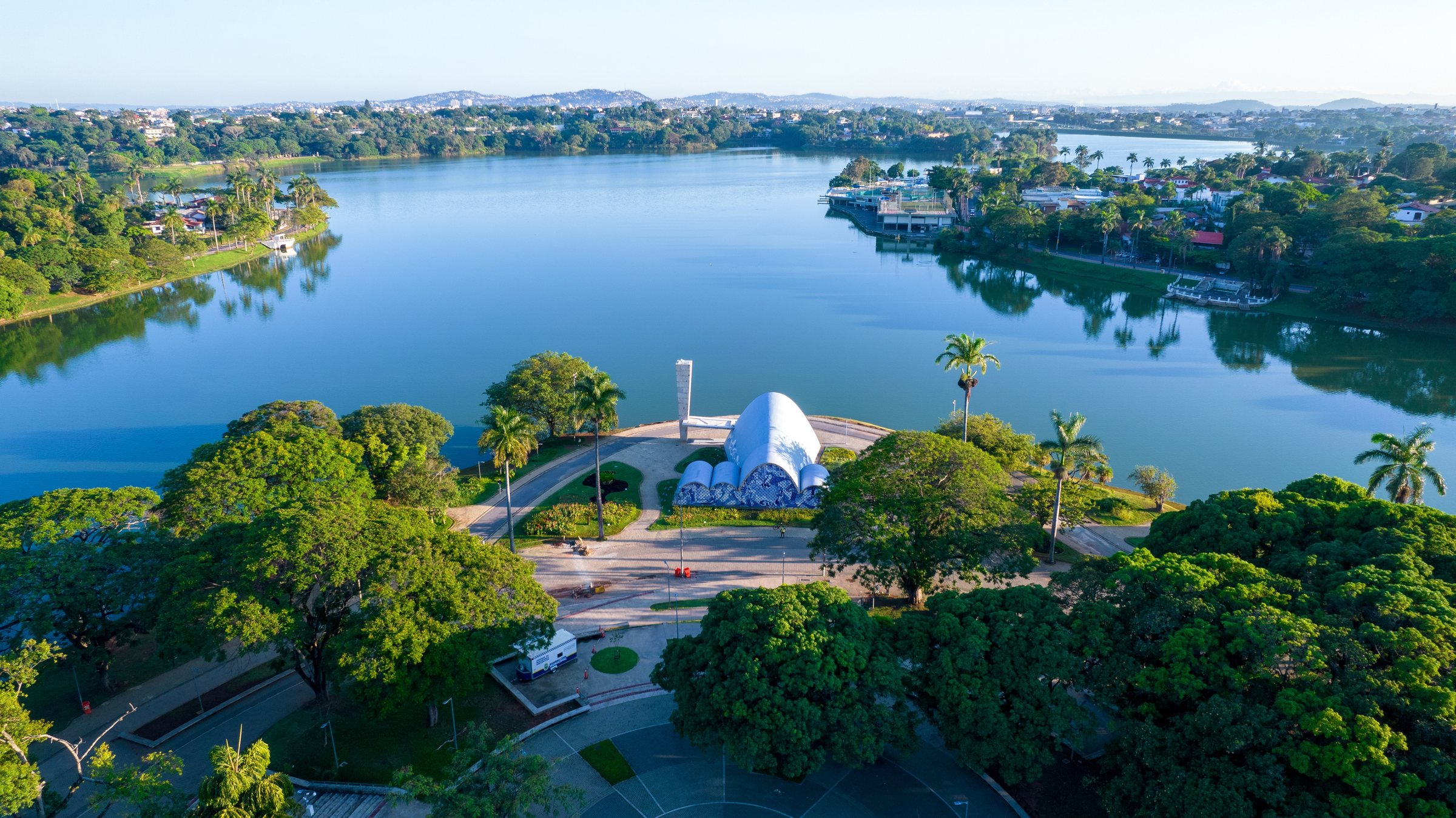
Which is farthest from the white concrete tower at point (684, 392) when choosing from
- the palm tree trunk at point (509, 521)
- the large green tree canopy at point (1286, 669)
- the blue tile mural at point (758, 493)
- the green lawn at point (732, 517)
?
the large green tree canopy at point (1286, 669)

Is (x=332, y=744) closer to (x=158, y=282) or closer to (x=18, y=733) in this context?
(x=18, y=733)

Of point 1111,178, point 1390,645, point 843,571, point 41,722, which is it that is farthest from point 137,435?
point 1111,178

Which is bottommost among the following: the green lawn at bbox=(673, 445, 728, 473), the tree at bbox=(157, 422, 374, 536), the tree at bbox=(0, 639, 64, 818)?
the green lawn at bbox=(673, 445, 728, 473)

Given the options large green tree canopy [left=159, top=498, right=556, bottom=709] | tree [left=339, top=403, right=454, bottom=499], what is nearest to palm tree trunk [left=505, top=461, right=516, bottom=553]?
tree [left=339, top=403, right=454, bottom=499]

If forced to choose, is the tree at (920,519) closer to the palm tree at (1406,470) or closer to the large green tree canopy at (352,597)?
the large green tree canopy at (352,597)

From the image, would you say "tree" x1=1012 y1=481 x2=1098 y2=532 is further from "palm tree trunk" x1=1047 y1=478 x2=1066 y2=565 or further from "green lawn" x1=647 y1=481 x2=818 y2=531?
"green lawn" x1=647 y1=481 x2=818 y2=531

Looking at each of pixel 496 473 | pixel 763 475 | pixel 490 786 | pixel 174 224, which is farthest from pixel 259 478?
pixel 174 224
